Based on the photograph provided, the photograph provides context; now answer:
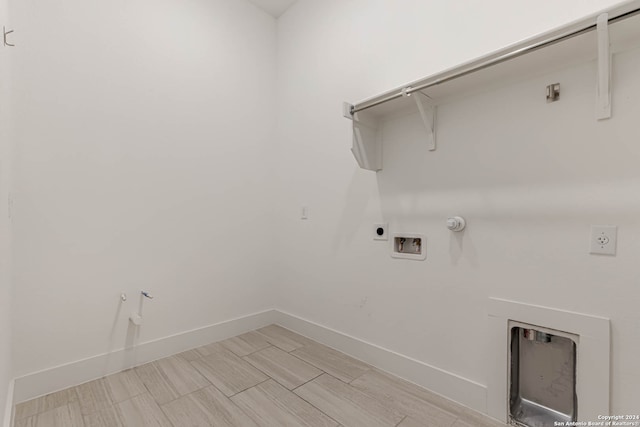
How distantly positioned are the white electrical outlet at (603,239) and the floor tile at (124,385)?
241 cm

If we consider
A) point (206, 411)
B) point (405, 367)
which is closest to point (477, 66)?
point (405, 367)

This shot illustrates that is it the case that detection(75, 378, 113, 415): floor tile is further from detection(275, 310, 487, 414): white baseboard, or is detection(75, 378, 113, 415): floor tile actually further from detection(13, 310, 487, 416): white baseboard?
detection(275, 310, 487, 414): white baseboard

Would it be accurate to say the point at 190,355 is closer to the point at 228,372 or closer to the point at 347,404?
the point at 228,372

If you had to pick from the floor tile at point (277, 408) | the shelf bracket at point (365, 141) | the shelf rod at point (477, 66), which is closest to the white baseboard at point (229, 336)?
the floor tile at point (277, 408)

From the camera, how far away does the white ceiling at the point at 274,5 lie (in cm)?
264

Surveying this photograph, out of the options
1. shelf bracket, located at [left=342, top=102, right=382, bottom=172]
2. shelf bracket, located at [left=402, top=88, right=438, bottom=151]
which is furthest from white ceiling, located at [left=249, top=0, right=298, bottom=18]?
shelf bracket, located at [left=402, top=88, right=438, bottom=151]

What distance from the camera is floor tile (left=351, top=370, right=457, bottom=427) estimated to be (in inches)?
58.1

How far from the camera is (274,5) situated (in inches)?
106

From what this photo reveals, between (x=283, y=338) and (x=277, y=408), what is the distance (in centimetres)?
88

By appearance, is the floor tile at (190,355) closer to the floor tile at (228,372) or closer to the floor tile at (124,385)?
the floor tile at (228,372)

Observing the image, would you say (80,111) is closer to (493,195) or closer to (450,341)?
(493,195)

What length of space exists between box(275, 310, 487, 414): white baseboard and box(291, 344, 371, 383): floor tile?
0.05m

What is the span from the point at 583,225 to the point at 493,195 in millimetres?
370

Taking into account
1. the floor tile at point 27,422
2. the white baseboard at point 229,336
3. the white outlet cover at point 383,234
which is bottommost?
the floor tile at point 27,422
